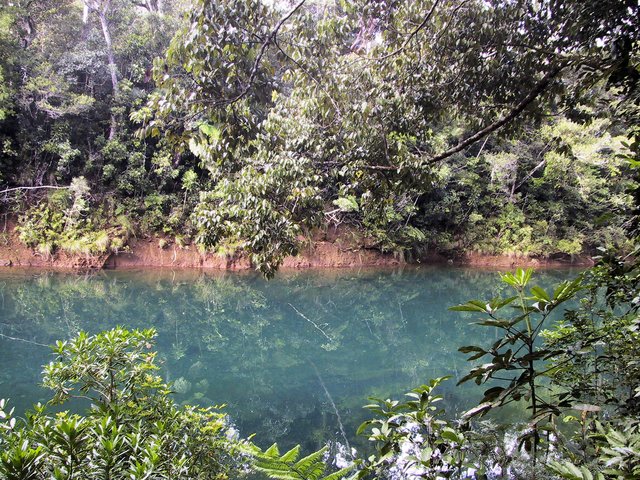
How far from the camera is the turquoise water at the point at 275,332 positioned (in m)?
4.76

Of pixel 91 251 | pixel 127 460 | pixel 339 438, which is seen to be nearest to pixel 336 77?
pixel 127 460

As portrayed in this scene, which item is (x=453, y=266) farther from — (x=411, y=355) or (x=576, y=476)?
(x=576, y=476)

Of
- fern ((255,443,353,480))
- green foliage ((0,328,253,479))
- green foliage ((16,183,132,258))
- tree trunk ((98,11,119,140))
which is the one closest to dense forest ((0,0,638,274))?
green foliage ((0,328,253,479))

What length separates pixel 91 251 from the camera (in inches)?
450

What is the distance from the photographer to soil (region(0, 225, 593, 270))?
11.5 m

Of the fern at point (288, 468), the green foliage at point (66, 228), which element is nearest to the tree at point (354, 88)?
the fern at point (288, 468)

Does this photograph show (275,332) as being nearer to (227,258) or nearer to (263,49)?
(227,258)

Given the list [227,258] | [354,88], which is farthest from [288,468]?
[227,258]

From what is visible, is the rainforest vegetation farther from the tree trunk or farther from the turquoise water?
the tree trunk

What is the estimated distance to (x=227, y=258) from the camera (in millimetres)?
12664

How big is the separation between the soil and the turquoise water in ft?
2.07

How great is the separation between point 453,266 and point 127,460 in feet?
45.8

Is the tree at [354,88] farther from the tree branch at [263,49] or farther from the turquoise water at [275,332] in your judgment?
the turquoise water at [275,332]

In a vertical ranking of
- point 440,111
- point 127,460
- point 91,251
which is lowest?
point 91,251
